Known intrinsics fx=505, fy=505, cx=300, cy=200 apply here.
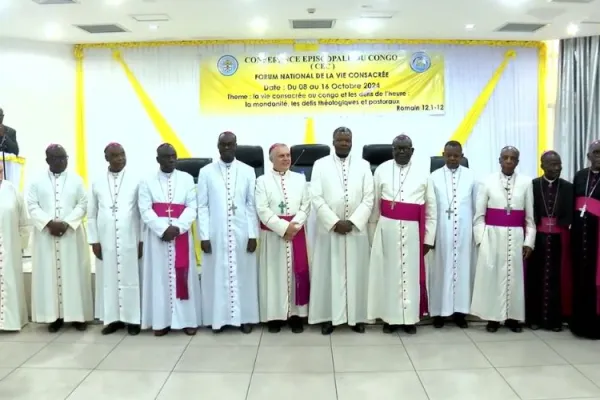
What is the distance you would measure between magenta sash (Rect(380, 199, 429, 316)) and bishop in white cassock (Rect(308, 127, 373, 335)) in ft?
0.48

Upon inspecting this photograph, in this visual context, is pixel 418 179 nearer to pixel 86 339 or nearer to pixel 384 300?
pixel 384 300

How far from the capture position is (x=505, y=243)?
4.11 meters

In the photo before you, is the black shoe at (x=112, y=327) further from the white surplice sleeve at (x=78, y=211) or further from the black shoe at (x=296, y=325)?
the black shoe at (x=296, y=325)

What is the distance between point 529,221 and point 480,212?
38cm

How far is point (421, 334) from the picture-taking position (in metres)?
4.14

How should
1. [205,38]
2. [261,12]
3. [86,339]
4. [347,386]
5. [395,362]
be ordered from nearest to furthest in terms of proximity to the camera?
[347,386] → [395,362] → [86,339] → [261,12] → [205,38]

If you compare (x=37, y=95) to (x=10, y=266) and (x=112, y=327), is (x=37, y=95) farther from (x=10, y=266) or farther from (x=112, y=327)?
(x=112, y=327)

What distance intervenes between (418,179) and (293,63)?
4182mm

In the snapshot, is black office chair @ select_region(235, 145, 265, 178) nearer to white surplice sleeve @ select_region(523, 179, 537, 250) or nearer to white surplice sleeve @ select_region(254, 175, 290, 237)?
white surplice sleeve @ select_region(254, 175, 290, 237)

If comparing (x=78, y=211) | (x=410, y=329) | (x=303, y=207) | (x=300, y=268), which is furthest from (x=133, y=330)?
(x=410, y=329)

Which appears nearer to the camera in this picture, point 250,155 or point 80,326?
point 80,326

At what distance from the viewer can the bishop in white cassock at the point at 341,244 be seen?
4.14m

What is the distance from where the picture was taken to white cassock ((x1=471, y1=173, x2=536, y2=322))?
4.11 m

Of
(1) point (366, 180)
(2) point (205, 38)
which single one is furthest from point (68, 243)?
(2) point (205, 38)
